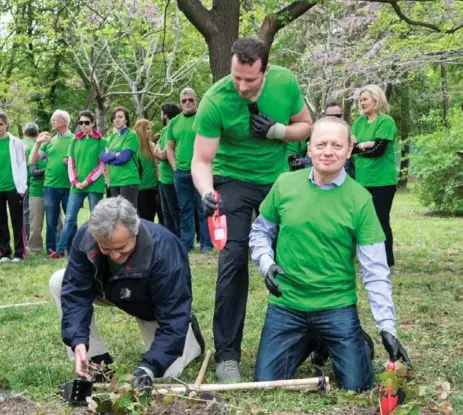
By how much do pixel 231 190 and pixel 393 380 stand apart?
5.19 ft

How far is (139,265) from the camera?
12.8 ft

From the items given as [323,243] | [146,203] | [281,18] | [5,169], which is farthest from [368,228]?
[146,203]

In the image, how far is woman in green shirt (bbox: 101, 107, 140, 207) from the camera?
9.41 meters

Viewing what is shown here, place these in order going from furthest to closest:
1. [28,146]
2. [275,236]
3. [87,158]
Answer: [28,146] < [87,158] < [275,236]

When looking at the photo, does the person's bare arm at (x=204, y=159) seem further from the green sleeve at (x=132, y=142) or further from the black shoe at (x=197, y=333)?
the green sleeve at (x=132, y=142)

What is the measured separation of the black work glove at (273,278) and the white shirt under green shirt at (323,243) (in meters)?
0.07

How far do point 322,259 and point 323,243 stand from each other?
82 mm

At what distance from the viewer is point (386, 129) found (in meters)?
7.38

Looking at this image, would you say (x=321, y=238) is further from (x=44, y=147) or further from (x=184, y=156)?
(x=44, y=147)

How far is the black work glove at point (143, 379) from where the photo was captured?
360 centimetres

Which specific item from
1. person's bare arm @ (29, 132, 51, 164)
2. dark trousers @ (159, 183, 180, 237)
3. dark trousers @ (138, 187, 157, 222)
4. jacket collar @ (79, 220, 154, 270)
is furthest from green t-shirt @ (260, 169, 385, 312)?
person's bare arm @ (29, 132, 51, 164)

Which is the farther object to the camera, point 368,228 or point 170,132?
point 170,132

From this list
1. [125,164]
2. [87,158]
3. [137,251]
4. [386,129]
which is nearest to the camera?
[137,251]

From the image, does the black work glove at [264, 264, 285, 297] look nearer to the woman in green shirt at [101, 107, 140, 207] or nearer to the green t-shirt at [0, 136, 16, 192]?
the woman in green shirt at [101, 107, 140, 207]
